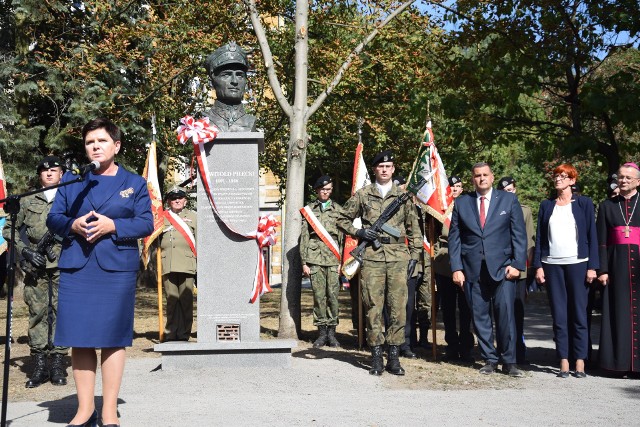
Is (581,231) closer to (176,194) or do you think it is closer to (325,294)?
(325,294)

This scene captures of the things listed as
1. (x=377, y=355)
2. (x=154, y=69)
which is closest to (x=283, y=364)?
(x=377, y=355)

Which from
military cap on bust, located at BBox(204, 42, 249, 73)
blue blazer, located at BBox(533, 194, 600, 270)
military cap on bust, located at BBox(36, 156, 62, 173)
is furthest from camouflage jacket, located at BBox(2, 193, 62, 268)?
blue blazer, located at BBox(533, 194, 600, 270)

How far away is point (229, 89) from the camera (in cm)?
1034

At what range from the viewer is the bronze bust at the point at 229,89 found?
10180mm

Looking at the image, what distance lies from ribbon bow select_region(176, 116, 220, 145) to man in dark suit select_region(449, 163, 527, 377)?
9.43 feet

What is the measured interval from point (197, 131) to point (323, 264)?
3225 millimetres

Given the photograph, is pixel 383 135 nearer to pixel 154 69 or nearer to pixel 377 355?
pixel 154 69

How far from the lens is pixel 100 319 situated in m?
6.07

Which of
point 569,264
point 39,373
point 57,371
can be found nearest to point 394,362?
point 569,264

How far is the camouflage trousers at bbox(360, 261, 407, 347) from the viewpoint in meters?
9.39

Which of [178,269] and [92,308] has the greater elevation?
[178,269]

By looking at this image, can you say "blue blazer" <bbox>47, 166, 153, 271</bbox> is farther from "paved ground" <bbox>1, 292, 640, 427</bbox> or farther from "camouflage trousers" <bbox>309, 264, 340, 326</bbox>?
"camouflage trousers" <bbox>309, 264, 340, 326</bbox>

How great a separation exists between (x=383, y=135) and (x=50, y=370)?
1588 cm

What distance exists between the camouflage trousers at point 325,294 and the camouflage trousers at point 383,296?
2.52 m
